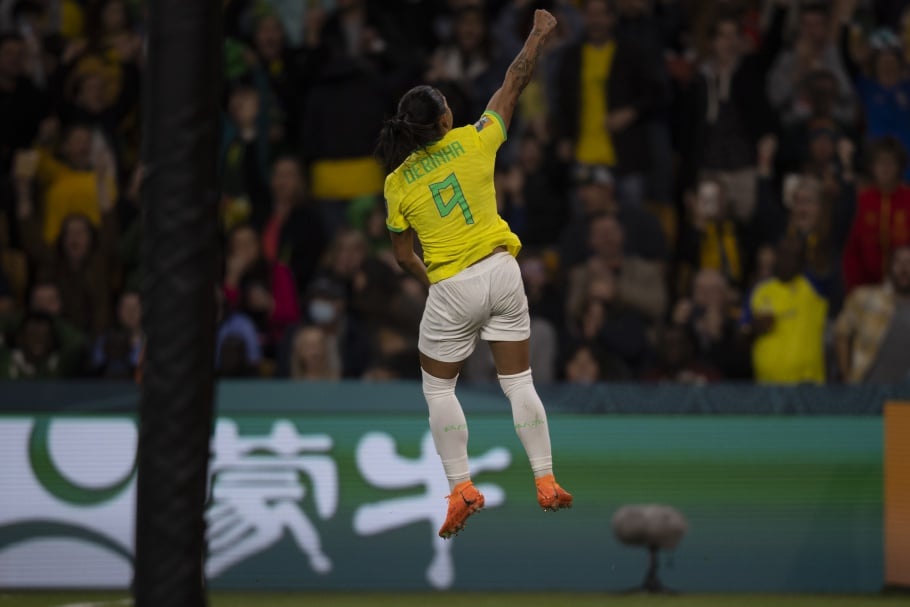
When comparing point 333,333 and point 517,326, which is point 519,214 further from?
point 517,326

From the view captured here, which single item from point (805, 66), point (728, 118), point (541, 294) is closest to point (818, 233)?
point (728, 118)

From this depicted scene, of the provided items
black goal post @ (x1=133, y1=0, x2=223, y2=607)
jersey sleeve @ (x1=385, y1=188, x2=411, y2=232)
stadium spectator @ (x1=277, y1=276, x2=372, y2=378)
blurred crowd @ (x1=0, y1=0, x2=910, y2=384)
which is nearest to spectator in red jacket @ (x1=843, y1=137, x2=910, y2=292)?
blurred crowd @ (x1=0, y1=0, x2=910, y2=384)

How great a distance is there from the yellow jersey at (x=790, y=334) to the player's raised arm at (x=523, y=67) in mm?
5205

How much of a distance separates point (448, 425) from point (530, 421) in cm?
42

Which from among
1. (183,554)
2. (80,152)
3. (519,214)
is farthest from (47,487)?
(183,554)

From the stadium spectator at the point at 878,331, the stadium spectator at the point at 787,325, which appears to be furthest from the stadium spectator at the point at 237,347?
the stadium spectator at the point at 878,331

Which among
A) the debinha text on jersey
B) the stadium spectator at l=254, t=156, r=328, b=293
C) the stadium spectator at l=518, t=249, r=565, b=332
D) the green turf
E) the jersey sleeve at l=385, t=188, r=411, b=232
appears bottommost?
the green turf

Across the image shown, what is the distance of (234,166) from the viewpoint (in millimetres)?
14922

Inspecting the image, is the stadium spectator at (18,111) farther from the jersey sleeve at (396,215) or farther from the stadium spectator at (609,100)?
the jersey sleeve at (396,215)

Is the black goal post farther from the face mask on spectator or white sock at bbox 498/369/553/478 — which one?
the face mask on spectator

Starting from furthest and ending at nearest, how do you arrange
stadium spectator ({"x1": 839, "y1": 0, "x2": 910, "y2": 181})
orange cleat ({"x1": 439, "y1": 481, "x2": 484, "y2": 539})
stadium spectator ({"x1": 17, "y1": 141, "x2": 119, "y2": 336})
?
1. stadium spectator ({"x1": 839, "y1": 0, "x2": 910, "y2": 181})
2. stadium spectator ({"x1": 17, "y1": 141, "x2": 119, "y2": 336})
3. orange cleat ({"x1": 439, "y1": 481, "x2": 484, "y2": 539})

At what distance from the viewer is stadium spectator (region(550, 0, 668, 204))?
574 inches

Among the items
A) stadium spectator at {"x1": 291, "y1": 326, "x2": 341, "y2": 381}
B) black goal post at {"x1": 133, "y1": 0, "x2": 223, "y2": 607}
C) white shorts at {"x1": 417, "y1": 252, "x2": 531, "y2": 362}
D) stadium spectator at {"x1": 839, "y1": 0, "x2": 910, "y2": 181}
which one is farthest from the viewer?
stadium spectator at {"x1": 839, "y1": 0, "x2": 910, "y2": 181}

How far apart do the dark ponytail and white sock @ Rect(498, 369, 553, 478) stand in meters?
1.34
